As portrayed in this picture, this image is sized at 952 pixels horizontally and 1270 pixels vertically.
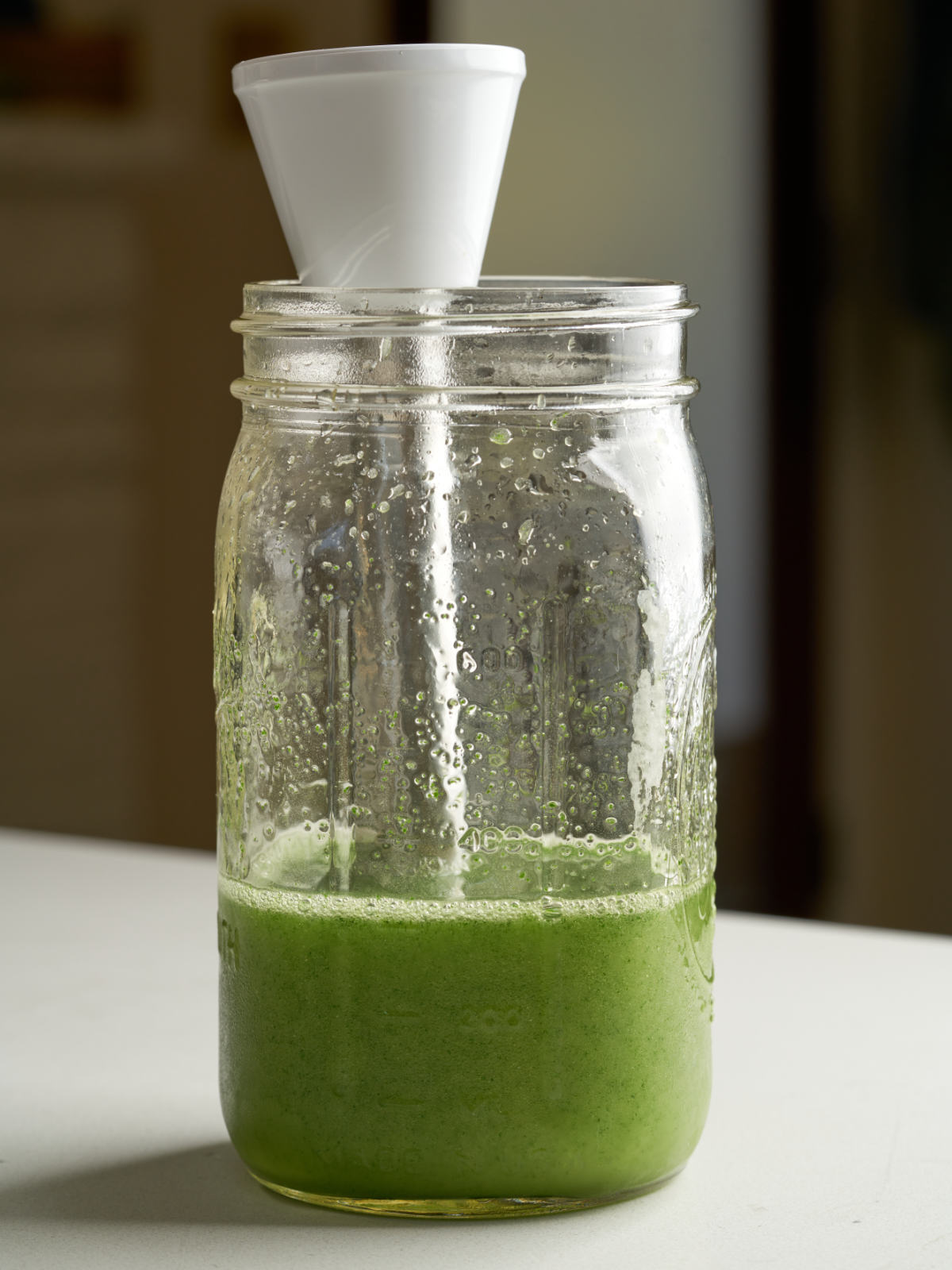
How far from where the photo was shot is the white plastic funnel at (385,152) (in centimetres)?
63

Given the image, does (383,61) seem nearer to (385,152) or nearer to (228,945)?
(385,152)

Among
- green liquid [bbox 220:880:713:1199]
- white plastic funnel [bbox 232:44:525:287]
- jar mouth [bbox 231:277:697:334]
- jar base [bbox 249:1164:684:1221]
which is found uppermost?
white plastic funnel [bbox 232:44:525:287]

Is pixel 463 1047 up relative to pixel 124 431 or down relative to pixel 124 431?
down

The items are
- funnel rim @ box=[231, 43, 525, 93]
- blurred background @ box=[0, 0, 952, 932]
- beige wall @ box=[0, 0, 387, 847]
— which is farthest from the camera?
beige wall @ box=[0, 0, 387, 847]

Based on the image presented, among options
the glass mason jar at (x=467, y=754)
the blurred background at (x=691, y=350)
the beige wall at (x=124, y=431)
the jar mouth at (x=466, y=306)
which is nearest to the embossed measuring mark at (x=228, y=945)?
the glass mason jar at (x=467, y=754)

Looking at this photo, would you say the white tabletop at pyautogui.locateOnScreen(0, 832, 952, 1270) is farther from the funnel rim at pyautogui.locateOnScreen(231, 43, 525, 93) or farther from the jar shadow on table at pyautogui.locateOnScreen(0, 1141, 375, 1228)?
the funnel rim at pyautogui.locateOnScreen(231, 43, 525, 93)

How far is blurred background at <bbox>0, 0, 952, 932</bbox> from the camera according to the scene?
7.59 ft

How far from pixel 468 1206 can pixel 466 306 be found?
1.12ft

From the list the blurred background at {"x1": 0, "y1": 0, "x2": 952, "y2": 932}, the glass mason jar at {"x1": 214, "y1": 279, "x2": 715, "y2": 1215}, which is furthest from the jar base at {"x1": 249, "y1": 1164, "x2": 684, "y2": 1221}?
the blurred background at {"x1": 0, "y1": 0, "x2": 952, "y2": 932}

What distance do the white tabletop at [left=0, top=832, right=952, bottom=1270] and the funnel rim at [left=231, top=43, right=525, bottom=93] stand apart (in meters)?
0.44

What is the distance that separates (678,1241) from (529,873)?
5.8 inches

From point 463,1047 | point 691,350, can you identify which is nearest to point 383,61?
point 463,1047

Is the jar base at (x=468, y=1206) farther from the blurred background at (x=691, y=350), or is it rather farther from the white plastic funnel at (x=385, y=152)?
the blurred background at (x=691, y=350)

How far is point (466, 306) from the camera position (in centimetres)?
63
